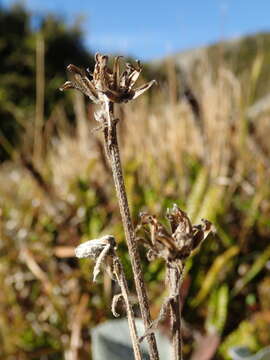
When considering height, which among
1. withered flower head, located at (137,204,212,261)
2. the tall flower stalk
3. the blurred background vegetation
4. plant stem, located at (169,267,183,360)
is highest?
the blurred background vegetation

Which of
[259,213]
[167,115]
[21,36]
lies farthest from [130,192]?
[21,36]

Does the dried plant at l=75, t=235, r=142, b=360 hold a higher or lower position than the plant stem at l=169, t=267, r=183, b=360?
higher

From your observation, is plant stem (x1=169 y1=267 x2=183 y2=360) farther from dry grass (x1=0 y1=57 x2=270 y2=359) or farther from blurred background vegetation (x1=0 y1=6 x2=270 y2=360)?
dry grass (x1=0 y1=57 x2=270 y2=359)

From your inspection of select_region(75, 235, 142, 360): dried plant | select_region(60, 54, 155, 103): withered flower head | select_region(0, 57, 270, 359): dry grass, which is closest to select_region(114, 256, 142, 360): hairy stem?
select_region(75, 235, 142, 360): dried plant

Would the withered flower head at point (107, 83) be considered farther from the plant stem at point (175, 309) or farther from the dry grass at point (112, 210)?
the dry grass at point (112, 210)

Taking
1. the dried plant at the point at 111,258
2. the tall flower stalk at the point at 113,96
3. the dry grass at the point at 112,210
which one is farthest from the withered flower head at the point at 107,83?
the dry grass at the point at 112,210

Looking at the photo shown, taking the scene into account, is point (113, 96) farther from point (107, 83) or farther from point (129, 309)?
point (129, 309)
